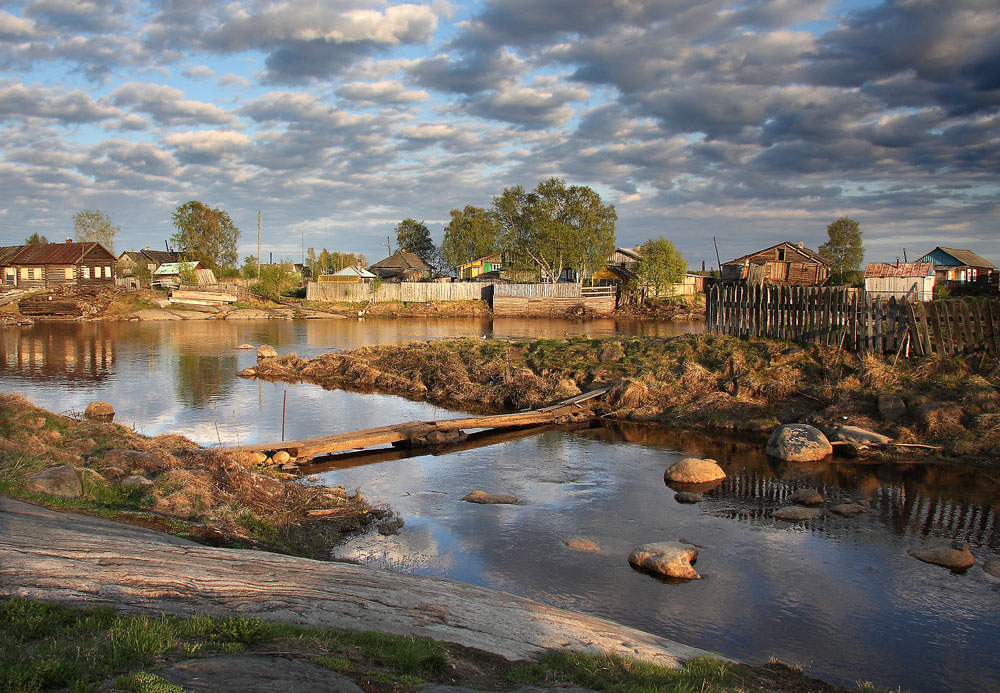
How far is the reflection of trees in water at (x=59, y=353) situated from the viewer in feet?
98.7

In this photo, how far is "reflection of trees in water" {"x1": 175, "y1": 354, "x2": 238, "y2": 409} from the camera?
2464 cm

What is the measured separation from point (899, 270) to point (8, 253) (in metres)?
83.9

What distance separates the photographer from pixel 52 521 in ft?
27.7

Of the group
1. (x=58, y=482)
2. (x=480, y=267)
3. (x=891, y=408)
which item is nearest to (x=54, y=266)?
(x=480, y=267)

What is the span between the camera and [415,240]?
400ft

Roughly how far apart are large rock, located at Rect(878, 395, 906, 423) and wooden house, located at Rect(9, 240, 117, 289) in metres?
73.7

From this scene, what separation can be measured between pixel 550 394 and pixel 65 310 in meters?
57.1

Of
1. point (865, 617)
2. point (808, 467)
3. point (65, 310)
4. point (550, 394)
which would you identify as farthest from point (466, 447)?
point (65, 310)

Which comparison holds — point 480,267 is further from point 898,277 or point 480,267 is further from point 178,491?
point 178,491

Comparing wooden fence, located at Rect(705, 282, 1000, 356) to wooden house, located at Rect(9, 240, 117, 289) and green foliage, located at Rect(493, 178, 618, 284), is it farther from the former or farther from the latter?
wooden house, located at Rect(9, 240, 117, 289)

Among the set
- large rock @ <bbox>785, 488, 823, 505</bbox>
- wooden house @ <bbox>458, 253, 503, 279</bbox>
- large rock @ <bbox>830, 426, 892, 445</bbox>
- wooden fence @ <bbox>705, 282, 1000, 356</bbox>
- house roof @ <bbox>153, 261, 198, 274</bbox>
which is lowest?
large rock @ <bbox>785, 488, 823, 505</bbox>

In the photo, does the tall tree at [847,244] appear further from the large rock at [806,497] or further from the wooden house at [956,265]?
the large rock at [806,497]

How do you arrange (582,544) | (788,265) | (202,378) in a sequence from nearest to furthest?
(582,544) < (202,378) < (788,265)

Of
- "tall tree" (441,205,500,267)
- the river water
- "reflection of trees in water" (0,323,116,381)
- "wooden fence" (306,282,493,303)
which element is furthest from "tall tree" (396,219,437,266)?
the river water
